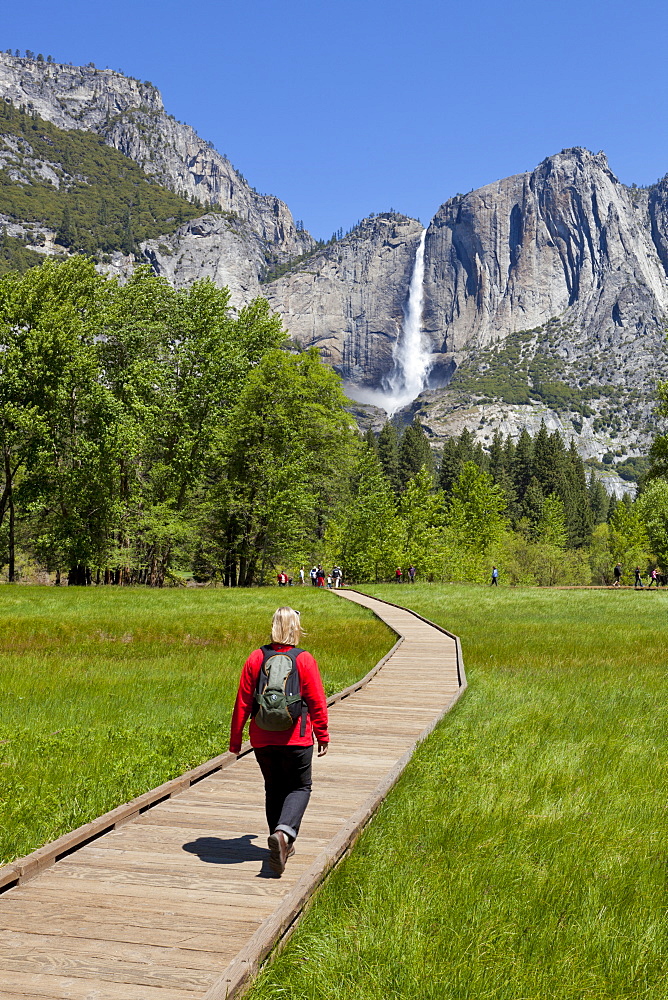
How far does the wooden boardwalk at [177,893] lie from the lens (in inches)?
167

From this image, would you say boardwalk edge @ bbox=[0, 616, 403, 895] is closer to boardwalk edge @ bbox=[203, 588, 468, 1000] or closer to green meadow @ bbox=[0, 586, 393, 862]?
green meadow @ bbox=[0, 586, 393, 862]

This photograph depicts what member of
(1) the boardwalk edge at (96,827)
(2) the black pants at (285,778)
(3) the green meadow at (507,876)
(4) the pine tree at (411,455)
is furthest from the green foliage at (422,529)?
(2) the black pants at (285,778)

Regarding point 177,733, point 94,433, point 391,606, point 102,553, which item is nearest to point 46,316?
point 94,433

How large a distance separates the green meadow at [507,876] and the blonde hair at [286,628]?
1959 mm

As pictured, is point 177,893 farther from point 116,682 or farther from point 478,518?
point 478,518

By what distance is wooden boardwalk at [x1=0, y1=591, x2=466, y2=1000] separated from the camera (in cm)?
423

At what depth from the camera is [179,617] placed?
2798 cm

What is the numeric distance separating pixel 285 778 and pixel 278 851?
0.71 m

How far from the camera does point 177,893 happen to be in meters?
5.39

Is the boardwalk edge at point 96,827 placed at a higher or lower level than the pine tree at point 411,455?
lower

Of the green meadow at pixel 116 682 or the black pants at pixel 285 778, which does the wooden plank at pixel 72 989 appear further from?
the green meadow at pixel 116 682

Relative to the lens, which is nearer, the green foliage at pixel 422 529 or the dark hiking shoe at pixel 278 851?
the dark hiking shoe at pixel 278 851

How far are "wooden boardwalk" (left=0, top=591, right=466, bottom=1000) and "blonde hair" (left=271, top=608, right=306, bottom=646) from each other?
5.69ft

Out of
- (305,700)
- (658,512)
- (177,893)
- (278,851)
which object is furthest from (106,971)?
(658,512)
